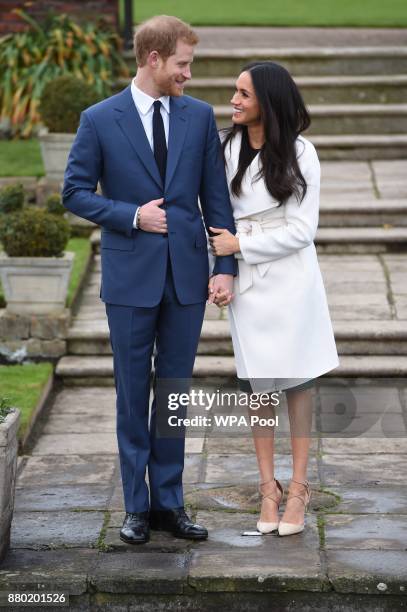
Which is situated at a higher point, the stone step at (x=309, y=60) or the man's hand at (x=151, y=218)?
the man's hand at (x=151, y=218)

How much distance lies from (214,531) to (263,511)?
0.74 feet

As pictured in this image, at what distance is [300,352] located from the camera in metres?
4.88

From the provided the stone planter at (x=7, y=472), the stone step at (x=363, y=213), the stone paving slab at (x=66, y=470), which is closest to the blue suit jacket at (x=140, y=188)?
the stone planter at (x=7, y=472)

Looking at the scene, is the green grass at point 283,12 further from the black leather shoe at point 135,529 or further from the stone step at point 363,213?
the black leather shoe at point 135,529

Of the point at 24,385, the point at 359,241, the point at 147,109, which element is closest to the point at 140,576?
the point at 147,109

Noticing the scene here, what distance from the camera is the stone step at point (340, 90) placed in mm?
11109

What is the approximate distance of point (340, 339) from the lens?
7449 mm

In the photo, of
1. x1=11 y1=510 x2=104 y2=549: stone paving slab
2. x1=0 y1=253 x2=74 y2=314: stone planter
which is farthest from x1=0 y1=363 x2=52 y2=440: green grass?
x1=11 y1=510 x2=104 y2=549: stone paving slab

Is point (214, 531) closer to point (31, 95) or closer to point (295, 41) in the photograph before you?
point (31, 95)

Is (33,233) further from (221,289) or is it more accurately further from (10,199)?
(221,289)

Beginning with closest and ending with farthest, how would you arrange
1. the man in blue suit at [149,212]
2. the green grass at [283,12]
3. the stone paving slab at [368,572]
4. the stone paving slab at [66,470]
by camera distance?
the stone paving slab at [368,572]
the man in blue suit at [149,212]
the stone paving slab at [66,470]
the green grass at [283,12]

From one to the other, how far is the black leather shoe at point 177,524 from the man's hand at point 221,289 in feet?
2.85

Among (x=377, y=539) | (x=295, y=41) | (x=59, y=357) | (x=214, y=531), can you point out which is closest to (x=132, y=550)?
(x=214, y=531)

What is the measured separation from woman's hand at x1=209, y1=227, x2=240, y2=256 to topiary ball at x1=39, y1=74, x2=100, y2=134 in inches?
195
